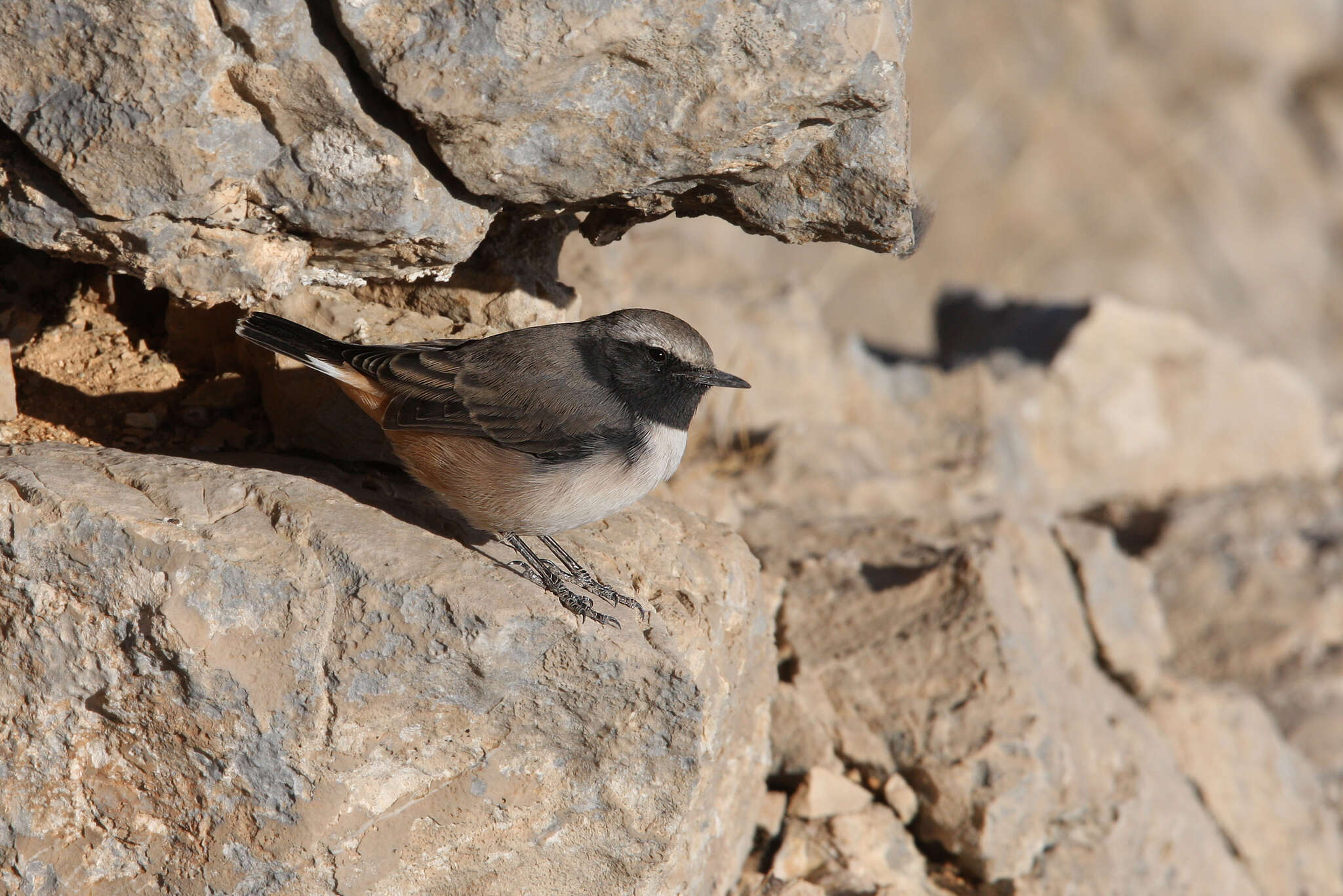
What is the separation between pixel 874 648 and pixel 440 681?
2471 mm

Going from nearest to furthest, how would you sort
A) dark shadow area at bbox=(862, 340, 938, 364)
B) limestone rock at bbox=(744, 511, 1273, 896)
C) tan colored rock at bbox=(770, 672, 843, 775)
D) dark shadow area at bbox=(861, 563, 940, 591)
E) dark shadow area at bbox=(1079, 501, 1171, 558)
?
1. limestone rock at bbox=(744, 511, 1273, 896)
2. tan colored rock at bbox=(770, 672, 843, 775)
3. dark shadow area at bbox=(861, 563, 940, 591)
4. dark shadow area at bbox=(1079, 501, 1171, 558)
5. dark shadow area at bbox=(862, 340, 938, 364)

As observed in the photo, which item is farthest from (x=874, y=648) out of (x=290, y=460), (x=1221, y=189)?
(x=1221, y=189)

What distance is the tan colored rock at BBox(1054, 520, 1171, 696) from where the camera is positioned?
695cm

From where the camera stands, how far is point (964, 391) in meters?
8.82

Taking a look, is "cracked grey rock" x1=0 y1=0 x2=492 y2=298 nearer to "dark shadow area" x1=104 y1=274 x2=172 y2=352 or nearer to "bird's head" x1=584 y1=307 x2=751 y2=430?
"bird's head" x1=584 y1=307 x2=751 y2=430

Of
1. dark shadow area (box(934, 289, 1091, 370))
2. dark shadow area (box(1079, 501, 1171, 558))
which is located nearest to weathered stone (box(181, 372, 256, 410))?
dark shadow area (box(934, 289, 1091, 370))

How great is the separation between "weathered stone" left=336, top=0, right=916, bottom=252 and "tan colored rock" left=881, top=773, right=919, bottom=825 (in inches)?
104

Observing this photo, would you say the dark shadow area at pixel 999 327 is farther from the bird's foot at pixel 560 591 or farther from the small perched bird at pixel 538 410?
the bird's foot at pixel 560 591

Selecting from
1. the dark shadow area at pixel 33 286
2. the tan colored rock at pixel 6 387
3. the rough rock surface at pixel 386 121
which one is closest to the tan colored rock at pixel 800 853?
the rough rock surface at pixel 386 121

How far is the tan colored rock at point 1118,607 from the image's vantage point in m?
6.95

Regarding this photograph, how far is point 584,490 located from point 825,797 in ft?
6.51

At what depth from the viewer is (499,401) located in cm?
488

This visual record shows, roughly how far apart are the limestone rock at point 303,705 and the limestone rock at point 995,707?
1.33m

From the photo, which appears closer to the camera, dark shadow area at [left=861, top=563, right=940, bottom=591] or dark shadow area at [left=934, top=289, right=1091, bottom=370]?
dark shadow area at [left=861, top=563, right=940, bottom=591]
